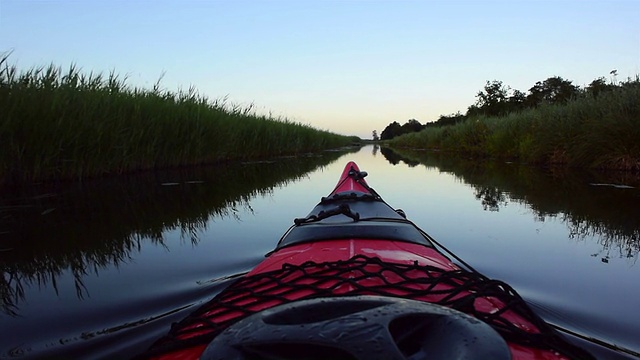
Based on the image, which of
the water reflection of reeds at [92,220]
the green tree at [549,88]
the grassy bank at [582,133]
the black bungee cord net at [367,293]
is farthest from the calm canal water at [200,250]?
the green tree at [549,88]

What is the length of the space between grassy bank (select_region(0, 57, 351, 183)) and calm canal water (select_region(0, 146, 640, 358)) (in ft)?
1.23

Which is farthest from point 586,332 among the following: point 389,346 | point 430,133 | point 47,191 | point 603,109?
point 430,133

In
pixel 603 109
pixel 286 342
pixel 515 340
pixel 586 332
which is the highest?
pixel 603 109

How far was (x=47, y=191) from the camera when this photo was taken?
173 inches

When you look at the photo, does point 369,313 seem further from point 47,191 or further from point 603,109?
point 603,109

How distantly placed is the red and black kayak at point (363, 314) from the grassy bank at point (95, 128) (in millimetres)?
4102

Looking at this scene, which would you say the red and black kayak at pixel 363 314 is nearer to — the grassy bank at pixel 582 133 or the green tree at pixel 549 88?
the grassy bank at pixel 582 133

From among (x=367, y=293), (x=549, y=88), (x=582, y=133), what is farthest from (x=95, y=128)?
(x=549, y=88)

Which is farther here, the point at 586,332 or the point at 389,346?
the point at 586,332

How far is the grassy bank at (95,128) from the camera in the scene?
4266 mm

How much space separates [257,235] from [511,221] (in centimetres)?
216

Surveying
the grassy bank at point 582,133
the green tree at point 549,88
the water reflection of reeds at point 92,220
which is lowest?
the water reflection of reeds at point 92,220

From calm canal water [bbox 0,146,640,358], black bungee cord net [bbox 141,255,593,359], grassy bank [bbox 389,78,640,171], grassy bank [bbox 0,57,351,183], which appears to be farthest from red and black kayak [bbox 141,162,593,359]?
grassy bank [bbox 389,78,640,171]

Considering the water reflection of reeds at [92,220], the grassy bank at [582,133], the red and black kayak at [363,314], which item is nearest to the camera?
the red and black kayak at [363,314]
